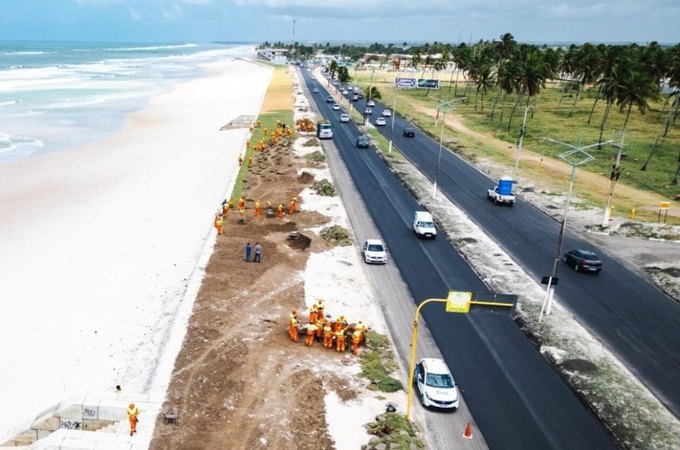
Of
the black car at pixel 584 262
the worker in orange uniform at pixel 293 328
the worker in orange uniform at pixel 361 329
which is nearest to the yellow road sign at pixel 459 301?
the worker in orange uniform at pixel 361 329

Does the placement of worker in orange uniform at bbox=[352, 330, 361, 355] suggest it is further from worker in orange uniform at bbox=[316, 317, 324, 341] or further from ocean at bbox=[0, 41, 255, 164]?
ocean at bbox=[0, 41, 255, 164]

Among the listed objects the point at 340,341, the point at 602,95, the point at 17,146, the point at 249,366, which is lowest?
the point at 17,146

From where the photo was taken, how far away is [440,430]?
68.4 ft

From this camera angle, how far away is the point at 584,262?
36.8 m

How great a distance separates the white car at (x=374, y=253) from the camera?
3612 cm

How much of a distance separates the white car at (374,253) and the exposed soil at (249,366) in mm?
4006

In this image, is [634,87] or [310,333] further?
[634,87]

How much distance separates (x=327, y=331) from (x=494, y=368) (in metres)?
8.10

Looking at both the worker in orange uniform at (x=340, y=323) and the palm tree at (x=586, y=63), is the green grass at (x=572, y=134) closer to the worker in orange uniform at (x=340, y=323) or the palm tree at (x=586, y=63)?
the palm tree at (x=586, y=63)

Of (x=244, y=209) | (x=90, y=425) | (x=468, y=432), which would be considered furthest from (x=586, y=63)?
(x=90, y=425)

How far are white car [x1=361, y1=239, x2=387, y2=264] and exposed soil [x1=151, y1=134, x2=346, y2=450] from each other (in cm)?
401

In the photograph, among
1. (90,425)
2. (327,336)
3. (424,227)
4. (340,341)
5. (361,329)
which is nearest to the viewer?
(90,425)

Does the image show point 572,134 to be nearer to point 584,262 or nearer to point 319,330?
point 584,262

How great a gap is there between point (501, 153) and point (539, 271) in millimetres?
42336
